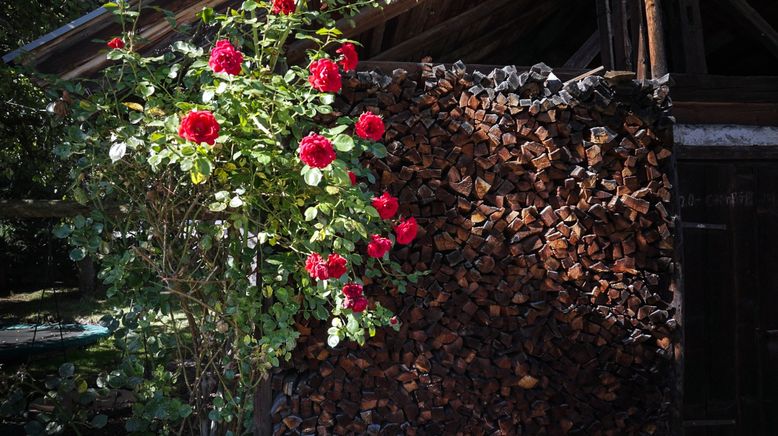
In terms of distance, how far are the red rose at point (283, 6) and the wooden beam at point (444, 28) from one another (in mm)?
2075

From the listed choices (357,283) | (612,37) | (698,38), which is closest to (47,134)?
(357,283)

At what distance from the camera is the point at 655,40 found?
13.4ft

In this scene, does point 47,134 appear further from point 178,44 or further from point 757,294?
point 757,294

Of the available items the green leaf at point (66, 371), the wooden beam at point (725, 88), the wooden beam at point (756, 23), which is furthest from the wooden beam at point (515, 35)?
the green leaf at point (66, 371)

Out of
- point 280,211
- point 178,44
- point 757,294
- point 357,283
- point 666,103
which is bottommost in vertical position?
point 757,294

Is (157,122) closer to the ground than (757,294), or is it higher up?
higher up

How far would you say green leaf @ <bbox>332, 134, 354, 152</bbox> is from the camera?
2.48 meters

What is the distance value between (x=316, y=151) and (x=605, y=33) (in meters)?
2.79

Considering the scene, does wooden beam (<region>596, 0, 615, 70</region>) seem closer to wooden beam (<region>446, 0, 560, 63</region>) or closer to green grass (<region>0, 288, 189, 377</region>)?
wooden beam (<region>446, 0, 560, 63</region>)

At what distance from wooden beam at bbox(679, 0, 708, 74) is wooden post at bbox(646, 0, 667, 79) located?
459 mm

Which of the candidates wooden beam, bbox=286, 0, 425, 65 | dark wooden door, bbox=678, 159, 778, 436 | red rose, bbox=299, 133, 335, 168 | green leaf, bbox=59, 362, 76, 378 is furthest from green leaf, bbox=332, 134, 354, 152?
dark wooden door, bbox=678, 159, 778, 436

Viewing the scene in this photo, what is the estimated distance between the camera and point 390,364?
11.2 ft

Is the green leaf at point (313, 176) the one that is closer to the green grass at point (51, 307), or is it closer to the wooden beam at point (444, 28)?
the wooden beam at point (444, 28)

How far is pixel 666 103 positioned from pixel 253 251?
234cm
